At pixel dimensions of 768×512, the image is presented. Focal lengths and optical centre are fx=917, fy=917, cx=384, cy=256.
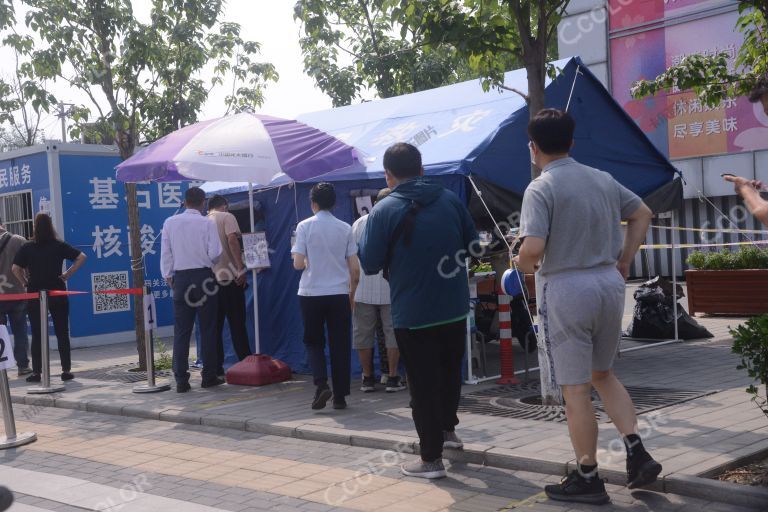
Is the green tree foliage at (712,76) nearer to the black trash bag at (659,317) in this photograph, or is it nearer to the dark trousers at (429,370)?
the black trash bag at (659,317)

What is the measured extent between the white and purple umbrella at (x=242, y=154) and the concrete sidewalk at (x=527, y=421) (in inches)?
87.8

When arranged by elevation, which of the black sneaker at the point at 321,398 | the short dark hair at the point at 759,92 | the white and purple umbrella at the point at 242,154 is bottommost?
the black sneaker at the point at 321,398

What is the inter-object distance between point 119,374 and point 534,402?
592 cm

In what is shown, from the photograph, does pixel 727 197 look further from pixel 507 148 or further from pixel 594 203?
pixel 594 203

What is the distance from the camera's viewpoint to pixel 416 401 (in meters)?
5.66

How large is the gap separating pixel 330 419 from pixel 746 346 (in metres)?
3.67

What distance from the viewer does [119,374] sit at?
11523mm

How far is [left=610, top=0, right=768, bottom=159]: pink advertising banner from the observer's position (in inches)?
839

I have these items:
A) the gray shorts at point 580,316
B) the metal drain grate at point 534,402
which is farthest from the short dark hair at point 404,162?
the metal drain grate at point 534,402

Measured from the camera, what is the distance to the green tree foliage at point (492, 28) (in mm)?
7754

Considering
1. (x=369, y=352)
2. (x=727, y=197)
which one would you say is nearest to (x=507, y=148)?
(x=369, y=352)

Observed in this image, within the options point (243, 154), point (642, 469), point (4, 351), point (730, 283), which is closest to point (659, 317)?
point (730, 283)

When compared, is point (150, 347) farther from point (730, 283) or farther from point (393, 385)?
point (730, 283)

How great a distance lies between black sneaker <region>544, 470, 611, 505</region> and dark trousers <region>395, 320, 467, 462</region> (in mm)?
941
